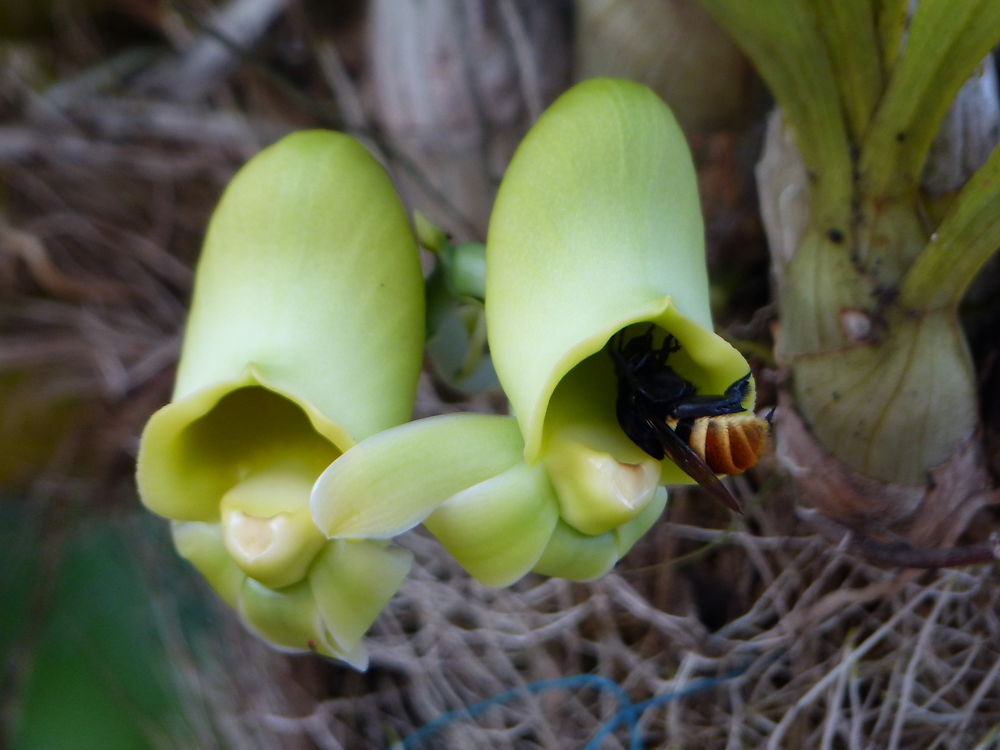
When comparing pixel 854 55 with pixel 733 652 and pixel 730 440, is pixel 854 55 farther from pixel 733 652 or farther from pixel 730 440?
pixel 733 652

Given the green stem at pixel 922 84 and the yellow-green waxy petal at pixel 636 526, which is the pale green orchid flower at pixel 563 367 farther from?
the green stem at pixel 922 84

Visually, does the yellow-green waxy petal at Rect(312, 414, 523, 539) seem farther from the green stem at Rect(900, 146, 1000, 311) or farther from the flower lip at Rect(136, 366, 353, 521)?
the green stem at Rect(900, 146, 1000, 311)

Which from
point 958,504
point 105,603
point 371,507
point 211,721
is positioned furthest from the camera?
point 105,603

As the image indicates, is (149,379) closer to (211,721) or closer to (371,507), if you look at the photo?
(211,721)

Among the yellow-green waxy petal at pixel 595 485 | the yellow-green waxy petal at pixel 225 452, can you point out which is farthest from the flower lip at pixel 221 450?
the yellow-green waxy petal at pixel 595 485

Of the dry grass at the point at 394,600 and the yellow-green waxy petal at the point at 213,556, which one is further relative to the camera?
the dry grass at the point at 394,600

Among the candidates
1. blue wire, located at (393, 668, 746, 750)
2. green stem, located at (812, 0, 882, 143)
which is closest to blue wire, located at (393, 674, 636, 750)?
blue wire, located at (393, 668, 746, 750)

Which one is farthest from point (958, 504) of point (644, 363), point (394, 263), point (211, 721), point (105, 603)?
point (105, 603)
